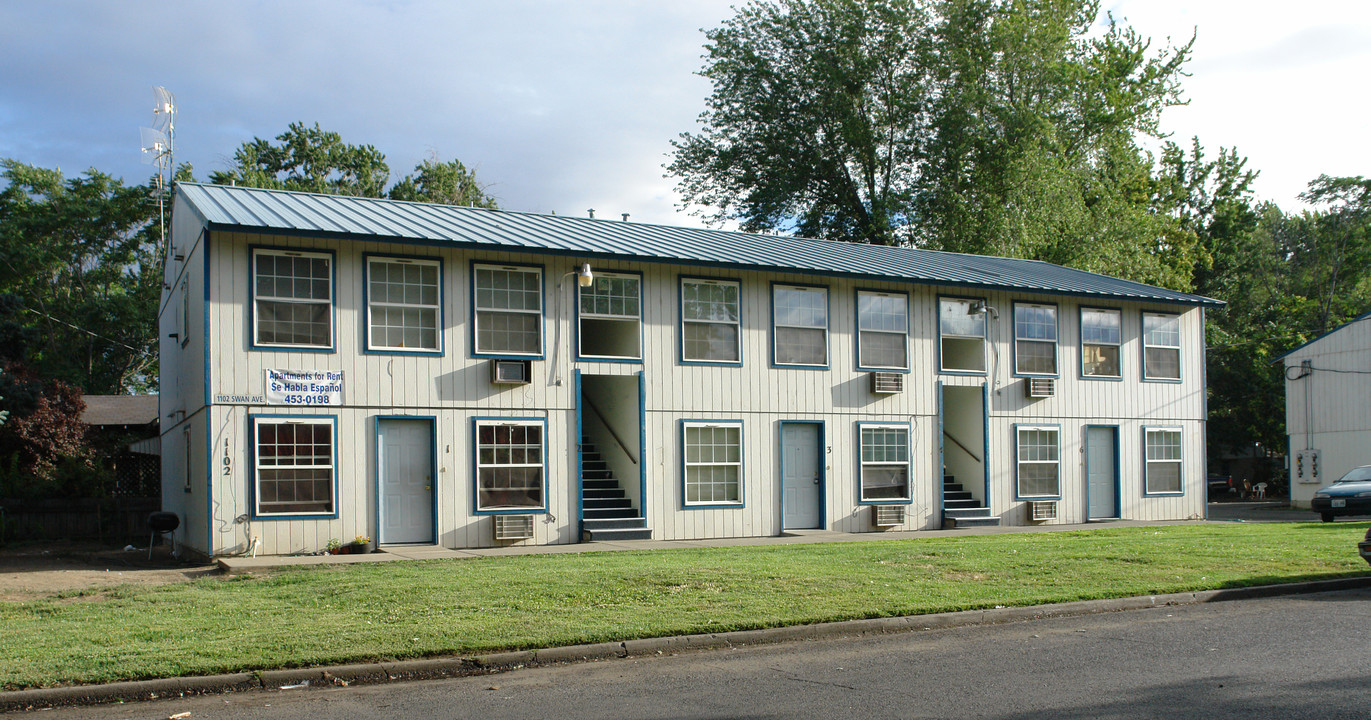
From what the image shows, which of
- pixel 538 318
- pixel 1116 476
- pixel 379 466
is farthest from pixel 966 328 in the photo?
pixel 379 466

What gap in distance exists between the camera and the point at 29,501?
76.2ft

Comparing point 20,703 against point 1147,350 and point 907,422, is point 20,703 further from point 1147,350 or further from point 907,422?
point 1147,350

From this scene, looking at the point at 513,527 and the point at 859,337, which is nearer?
the point at 513,527

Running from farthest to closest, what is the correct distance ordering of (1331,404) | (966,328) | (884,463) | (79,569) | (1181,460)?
(1331,404)
(1181,460)
(966,328)
(884,463)
(79,569)

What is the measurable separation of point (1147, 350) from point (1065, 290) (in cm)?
356

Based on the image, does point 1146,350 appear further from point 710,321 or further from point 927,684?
point 927,684

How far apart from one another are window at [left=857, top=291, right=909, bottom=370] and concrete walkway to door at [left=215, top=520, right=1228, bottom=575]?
11.4 ft

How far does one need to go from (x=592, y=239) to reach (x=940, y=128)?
22977 millimetres

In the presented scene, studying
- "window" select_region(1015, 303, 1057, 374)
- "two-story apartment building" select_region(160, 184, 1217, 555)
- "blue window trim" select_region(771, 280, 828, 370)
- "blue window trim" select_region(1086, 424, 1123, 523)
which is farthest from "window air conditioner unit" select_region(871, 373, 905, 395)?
"blue window trim" select_region(1086, 424, 1123, 523)

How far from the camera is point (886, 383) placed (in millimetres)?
21484

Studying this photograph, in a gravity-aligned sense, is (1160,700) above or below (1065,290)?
below

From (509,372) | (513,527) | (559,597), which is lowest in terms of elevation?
(513,527)

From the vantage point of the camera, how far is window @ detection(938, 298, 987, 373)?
22.7 metres

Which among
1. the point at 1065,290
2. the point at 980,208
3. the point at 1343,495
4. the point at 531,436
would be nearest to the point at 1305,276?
the point at 980,208
